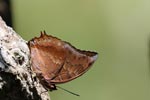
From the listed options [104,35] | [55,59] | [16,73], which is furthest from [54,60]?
[104,35]

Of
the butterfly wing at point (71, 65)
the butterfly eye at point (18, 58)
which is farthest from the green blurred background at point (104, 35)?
the butterfly eye at point (18, 58)

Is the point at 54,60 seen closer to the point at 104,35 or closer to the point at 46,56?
the point at 46,56

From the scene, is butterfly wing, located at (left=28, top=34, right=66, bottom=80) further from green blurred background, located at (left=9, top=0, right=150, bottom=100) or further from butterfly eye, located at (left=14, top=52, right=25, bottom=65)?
green blurred background, located at (left=9, top=0, right=150, bottom=100)

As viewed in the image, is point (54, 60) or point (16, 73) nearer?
point (16, 73)

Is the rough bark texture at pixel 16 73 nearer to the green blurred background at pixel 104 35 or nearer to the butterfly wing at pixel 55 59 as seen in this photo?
the butterfly wing at pixel 55 59

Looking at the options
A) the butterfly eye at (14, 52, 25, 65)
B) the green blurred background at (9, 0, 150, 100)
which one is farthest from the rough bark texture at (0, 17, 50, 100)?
the green blurred background at (9, 0, 150, 100)

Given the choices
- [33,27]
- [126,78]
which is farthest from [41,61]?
[126,78]
